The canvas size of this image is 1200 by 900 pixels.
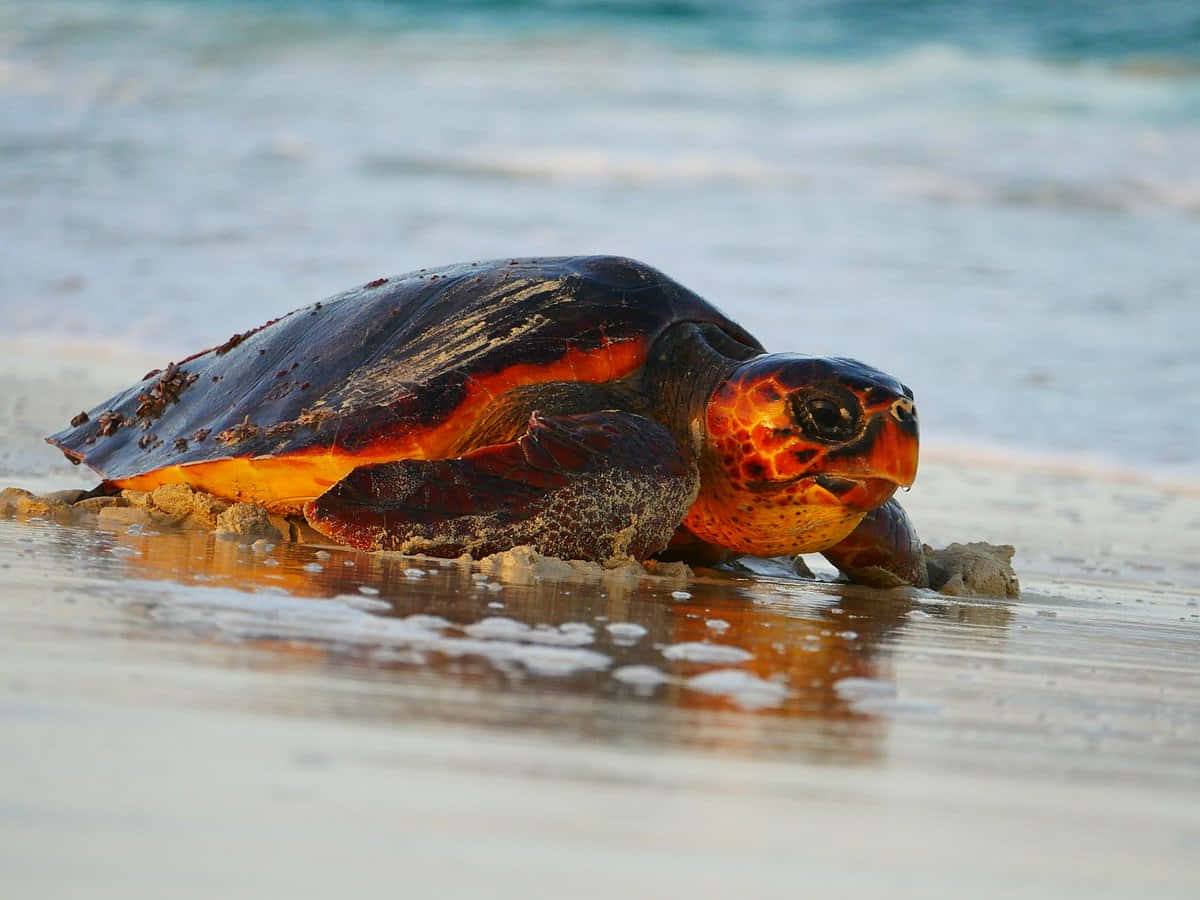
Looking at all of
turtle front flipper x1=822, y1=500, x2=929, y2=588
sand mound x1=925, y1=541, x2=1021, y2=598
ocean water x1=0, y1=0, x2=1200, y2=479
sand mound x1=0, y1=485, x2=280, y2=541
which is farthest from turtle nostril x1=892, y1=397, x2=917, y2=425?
ocean water x1=0, y1=0, x2=1200, y2=479

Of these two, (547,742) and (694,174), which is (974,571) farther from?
(694,174)

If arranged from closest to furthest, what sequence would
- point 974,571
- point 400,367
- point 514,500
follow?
point 514,500, point 400,367, point 974,571

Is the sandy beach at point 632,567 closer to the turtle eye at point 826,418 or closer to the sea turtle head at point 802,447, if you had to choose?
the sea turtle head at point 802,447

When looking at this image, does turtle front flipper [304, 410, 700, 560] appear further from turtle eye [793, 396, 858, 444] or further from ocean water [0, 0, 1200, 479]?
ocean water [0, 0, 1200, 479]

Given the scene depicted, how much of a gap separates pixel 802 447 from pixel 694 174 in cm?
1122

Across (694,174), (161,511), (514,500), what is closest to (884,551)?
(514,500)

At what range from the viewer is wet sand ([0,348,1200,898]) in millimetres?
1247

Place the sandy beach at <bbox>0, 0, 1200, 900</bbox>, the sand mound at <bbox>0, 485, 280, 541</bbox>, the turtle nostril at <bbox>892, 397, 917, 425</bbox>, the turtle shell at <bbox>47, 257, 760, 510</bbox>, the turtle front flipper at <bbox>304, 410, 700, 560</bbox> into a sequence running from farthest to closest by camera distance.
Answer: the sand mound at <bbox>0, 485, 280, 541</bbox> < the turtle shell at <bbox>47, 257, 760, 510</bbox> < the turtle nostril at <bbox>892, 397, 917, 425</bbox> < the turtle front flipper at <bbox>304, 410, 700, 560</bbox> < the sandy beach at <bbox>0, 0, 1200, 900</bbox>

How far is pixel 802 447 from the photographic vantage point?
141 inches

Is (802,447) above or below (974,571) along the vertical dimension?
above

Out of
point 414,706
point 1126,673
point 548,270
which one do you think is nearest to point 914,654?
point 1126,673

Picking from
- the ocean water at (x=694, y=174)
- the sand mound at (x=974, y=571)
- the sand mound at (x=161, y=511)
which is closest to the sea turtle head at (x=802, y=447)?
the sand mound at (x=974, y=571)

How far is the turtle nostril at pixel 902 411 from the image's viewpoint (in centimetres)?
351

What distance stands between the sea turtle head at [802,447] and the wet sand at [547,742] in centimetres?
49
